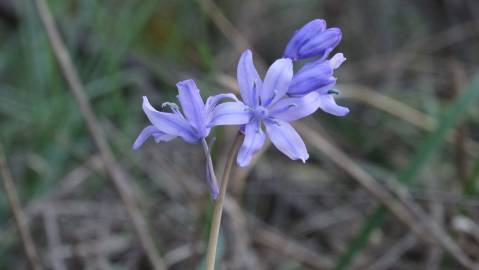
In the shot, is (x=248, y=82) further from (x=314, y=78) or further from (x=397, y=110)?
(x=397, y=110)

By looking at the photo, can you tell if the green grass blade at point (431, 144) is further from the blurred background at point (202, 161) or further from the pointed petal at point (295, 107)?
the pointed petal at point (295, 107)

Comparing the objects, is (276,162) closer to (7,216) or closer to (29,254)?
(7,216)

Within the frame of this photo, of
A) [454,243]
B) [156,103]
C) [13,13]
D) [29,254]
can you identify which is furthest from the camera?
[13,13]

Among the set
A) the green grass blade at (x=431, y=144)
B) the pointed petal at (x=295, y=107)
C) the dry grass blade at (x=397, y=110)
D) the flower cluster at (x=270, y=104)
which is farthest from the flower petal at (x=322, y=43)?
the dry grass blade at (x=397, y=110)

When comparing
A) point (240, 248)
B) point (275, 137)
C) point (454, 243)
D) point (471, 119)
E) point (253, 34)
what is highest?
point (253, 34)

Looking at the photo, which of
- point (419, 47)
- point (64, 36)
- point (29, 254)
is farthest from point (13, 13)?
point (419, 47)

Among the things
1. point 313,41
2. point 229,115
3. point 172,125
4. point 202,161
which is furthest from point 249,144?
point 202,161

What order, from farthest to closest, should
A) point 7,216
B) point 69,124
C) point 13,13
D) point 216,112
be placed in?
point 13,13, point 69,124, point 7,216, point 216,112
